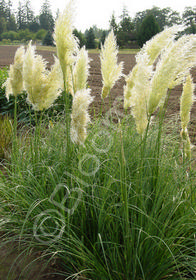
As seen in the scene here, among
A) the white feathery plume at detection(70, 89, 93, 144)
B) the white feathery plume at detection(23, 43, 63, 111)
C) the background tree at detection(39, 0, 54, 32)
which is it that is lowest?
the white feathery plume at detection(70, 89, 93, 144)

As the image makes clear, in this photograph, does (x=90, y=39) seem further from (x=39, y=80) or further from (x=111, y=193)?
(x=111, y=193)

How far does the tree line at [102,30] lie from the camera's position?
1642 inches

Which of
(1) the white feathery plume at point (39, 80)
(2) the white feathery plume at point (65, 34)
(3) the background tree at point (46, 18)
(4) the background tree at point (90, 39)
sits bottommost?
(1) the white feathery plume at point (39, 80)

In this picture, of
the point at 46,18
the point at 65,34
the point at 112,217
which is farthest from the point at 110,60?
the point at 46,18

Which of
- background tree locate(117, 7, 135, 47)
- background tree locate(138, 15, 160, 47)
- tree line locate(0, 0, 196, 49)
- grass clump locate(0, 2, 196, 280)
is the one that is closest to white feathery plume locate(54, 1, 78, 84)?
grass clump locate(0, 2, 196, 280)

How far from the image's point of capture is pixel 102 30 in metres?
66.8

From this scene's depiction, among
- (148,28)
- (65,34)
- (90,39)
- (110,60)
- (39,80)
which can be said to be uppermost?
(148,28)

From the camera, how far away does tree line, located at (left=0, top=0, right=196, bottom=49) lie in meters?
41.7

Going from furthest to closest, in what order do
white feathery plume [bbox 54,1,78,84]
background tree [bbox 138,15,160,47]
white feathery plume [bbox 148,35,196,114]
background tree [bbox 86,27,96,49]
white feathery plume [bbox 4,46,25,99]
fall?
background tree [bbox 86,27,96,49]
background tree [bbox 138,15,160,47]
white feathery plume [bbox 4,46,25,99]
white feathery plume [bbox 54,1,78,84]
white feathery plume [bbox 148,35,196,114]

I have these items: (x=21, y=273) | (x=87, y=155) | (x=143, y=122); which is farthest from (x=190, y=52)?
(x=21, y=273)

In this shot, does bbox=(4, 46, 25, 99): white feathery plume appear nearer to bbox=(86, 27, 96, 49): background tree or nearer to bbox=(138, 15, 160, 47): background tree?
bbox=(138, 15, 160, 47): background tree

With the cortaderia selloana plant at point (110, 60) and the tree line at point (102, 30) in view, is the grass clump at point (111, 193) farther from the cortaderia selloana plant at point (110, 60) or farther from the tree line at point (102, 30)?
the tree line at point (102, 30)

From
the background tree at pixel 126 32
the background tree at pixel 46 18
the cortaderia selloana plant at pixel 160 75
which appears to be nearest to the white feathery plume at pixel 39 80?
the cortaderia selloana plant at pixel 160 75

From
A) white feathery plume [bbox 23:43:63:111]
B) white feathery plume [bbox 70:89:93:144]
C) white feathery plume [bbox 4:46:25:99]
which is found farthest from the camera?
white feathery plume [bbox 4:46:25:99]
